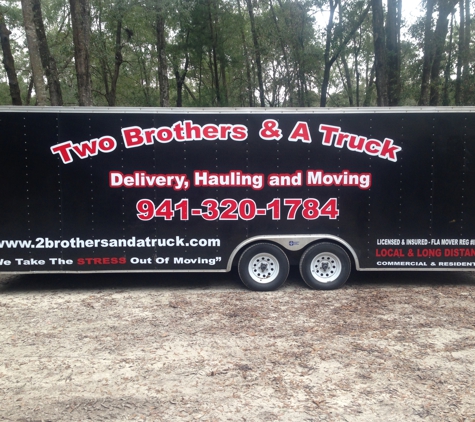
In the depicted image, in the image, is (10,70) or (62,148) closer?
(62,148)

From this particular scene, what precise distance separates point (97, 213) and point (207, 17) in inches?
833

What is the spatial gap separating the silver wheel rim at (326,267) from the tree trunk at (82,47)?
9.19 metres

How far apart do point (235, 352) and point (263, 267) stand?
255cm

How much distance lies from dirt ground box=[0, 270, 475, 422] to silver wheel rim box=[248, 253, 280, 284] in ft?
1.00

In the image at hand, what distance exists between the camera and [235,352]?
198 inches

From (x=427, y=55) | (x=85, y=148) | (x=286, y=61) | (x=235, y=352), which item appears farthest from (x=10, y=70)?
(x=235, y=352)

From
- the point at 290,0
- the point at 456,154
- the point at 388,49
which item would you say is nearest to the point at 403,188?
the point at 456,154

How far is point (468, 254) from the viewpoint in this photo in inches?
286

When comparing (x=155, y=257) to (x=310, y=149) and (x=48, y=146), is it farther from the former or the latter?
(x=310, y=149)

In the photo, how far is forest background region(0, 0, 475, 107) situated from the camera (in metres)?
16.2

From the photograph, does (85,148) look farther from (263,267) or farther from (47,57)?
(47,57)

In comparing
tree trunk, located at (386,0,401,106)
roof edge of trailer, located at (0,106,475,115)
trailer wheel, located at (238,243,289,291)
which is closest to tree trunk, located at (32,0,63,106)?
roof edge of trailer, located at (0,106,475,115)

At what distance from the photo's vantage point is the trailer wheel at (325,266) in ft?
24.1

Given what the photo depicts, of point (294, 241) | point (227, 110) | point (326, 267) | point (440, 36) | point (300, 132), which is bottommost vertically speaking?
point (326, 267)
